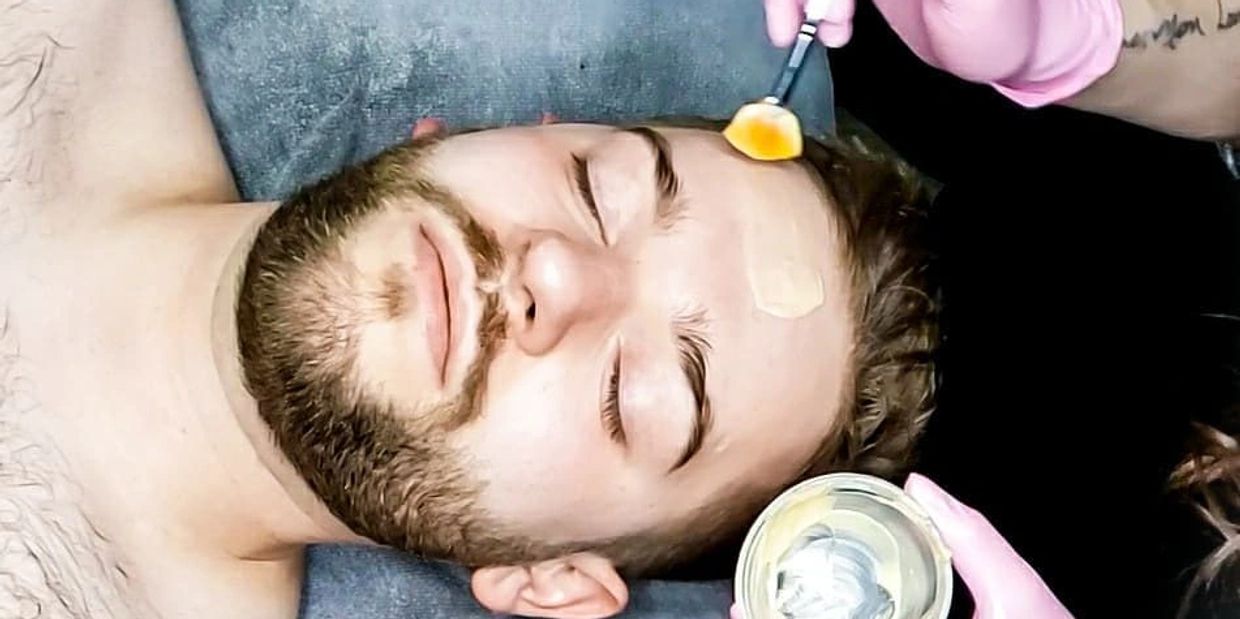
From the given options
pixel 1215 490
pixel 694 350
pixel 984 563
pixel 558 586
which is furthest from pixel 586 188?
pixel 1215 490

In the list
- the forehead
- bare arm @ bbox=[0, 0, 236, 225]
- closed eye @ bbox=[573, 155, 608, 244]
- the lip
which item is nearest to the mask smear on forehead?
the forehead

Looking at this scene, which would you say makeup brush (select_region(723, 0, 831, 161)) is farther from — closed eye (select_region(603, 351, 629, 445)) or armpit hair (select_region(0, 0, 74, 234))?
armpit hair (select_region(0, 0, 74, 234))

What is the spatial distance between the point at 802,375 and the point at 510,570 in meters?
0.31

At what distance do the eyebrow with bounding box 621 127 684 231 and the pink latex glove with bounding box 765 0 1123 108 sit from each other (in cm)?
14

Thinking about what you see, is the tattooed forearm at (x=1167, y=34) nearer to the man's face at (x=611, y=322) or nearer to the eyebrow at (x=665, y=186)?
the man's face at (x=611, y=322)

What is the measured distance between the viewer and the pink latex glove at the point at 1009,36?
4.00 ft

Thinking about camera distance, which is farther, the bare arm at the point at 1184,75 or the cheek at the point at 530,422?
the bare arm at the point at 1184,75

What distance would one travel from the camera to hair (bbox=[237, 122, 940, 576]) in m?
1.19

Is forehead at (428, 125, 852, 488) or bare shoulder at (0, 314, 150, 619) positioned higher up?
forehead at (428, 125, 852, 488)

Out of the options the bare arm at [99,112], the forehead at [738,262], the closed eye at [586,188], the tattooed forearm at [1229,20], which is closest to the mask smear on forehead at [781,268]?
the forehead at [738,262]

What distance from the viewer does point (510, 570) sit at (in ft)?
4.32

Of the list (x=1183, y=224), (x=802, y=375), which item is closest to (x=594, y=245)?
(x=802, y=375)

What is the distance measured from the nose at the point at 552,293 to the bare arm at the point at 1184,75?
0.47m

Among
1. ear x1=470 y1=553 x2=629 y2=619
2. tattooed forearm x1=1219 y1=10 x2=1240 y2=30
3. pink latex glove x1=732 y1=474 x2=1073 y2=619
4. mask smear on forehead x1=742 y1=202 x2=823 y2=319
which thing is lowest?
ear x1=470 y1=553 x2=629 y2=619
